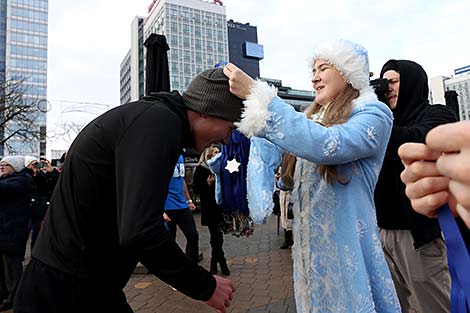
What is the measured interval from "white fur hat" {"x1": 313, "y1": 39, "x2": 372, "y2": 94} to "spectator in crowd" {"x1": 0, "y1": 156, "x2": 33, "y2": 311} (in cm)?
452

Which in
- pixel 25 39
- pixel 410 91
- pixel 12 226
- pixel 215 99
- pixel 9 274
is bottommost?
pixel 9 274

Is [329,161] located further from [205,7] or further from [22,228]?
[205,7]

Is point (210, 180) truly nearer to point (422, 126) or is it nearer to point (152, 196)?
point (422, 126)

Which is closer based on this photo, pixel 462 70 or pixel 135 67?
pixel 462 70

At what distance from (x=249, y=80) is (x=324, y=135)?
0.38 metres

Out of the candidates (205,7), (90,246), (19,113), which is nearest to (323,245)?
(90,246)

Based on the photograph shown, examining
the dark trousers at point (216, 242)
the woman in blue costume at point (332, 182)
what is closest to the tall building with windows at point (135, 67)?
the dark trousers at point (216, 242)

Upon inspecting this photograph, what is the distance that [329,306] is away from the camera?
5.17ft

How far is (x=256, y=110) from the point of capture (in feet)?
4.61

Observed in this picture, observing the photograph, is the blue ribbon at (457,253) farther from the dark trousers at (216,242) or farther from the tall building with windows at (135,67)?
the tall building with windows at (135,67)

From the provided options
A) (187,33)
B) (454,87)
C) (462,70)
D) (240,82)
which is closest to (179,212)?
(240,82)

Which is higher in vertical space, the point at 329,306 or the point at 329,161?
the point at 329,161

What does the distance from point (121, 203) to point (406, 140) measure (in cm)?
181

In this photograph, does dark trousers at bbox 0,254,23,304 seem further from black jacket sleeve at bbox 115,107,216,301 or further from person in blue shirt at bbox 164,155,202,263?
black jacket sleeve at bbox 115,107,216,301
